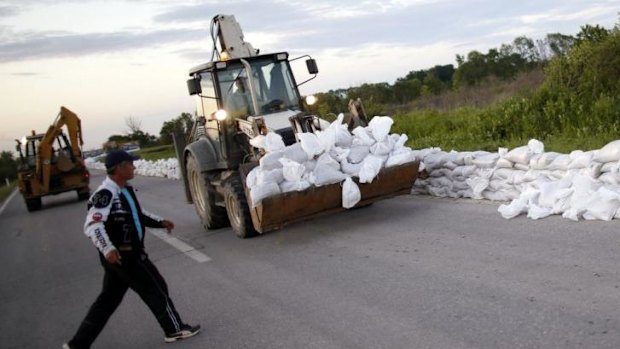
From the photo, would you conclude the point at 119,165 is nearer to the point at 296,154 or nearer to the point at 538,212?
the point at 296,154

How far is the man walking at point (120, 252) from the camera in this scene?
4520 mm

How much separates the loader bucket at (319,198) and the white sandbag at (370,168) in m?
0.12

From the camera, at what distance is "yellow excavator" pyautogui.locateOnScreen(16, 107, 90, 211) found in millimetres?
19969

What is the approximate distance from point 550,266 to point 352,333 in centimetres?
175

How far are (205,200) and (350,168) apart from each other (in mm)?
2790

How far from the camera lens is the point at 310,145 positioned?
296 inches

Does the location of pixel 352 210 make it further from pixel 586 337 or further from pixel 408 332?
pixel 586 337

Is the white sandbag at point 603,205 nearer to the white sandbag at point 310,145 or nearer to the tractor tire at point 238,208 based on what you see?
the white sandbag at point 310,145

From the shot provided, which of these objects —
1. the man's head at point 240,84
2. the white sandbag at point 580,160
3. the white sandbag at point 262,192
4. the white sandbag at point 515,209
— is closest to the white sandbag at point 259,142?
the white sandbag at point 262,192

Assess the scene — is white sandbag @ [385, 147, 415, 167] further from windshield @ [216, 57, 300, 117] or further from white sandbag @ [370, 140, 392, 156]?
windshield @ [216, 57, 300, 117]

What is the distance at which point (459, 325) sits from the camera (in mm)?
4090

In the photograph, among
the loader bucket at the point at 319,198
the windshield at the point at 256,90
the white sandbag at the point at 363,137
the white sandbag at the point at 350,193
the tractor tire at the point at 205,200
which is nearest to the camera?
the loader bucket at the point at 319,198

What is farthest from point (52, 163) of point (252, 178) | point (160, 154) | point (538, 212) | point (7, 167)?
point (7, 167)

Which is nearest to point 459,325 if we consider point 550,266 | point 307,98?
point 550,266
